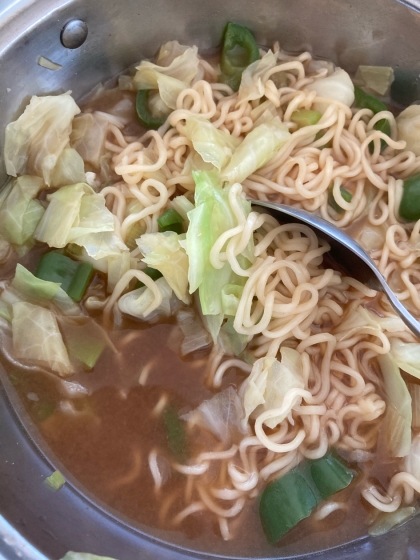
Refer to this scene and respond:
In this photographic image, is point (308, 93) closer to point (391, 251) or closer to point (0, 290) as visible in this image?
point (391, 251)

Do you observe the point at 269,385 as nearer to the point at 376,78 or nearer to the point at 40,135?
the point at 40,135

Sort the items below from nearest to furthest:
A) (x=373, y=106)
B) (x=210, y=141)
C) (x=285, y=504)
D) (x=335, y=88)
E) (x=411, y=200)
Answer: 1. (x=285, y=504)
2. (x=210, y=141)
3. (x=411, y=200)
4. (x=335, y=88)
5. (x=373, y=106)

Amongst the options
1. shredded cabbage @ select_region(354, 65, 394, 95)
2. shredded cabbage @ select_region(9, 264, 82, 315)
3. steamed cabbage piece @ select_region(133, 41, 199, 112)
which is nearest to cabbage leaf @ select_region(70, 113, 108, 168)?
steamed cabbage piece @ select_region(133, 41, 199, 112)

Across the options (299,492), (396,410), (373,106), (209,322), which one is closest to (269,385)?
(209,322)

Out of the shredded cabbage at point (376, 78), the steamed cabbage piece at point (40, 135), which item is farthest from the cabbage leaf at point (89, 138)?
the shredded cabbage at point (376, 78)

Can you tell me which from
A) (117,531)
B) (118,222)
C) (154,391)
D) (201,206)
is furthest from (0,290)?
(117,531)

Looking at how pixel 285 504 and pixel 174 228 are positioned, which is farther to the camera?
pixel 174 228
